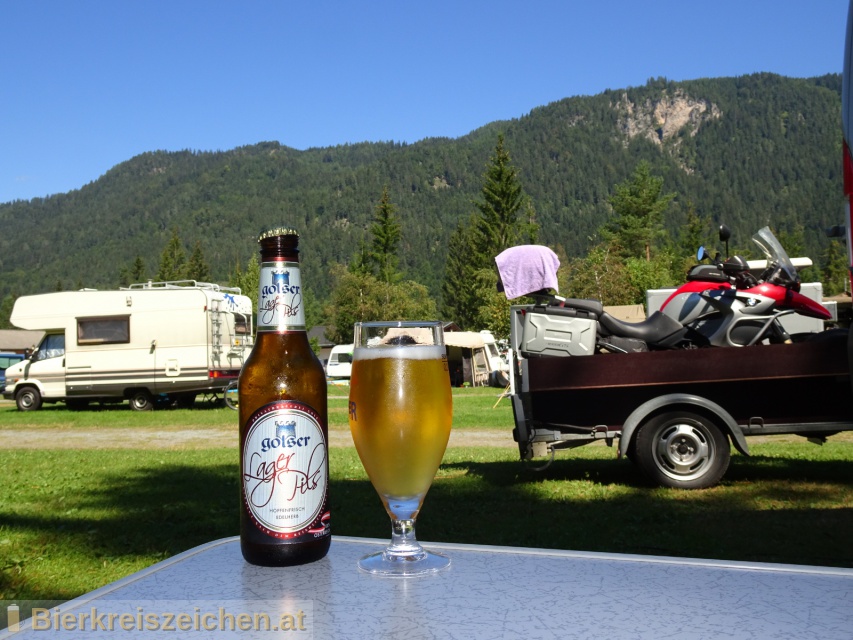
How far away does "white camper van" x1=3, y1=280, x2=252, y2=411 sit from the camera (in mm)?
17219

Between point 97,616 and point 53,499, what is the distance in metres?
5.65

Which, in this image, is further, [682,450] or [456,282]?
[456,282]

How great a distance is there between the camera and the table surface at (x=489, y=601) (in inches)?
31.0

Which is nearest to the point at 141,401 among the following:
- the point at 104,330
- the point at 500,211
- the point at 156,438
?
the point at 104,330

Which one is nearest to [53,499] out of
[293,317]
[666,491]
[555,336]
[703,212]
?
[555,336]

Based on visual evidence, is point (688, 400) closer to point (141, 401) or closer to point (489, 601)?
point (489, 601)

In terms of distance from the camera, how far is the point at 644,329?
248 inches

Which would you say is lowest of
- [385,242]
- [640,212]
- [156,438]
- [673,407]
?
[156,438]

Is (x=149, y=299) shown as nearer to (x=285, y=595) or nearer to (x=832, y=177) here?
(x=285, y=595)

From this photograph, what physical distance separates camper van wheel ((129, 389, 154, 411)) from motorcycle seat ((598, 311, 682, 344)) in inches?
541

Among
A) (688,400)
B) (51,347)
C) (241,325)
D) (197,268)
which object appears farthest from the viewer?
(197,268)

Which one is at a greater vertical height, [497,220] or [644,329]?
[497,220]

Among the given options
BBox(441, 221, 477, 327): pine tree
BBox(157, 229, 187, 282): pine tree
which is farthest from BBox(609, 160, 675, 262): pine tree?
BBox(157, 229, 187, 282): pine tree

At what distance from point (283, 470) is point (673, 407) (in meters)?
5.14
